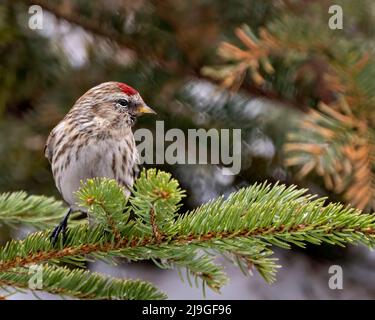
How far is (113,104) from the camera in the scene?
255 centimetres

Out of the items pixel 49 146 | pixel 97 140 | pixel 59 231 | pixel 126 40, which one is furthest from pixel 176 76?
pixel 59 231

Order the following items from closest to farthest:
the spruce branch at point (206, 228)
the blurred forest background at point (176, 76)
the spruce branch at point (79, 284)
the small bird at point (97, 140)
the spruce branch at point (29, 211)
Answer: the spruce branch at point (206, 228), the spruce branch at point (79, 284), the spruce branch at point (29, 211), the small bird at point (97, 140), the blurred forest background at point (176, 76)

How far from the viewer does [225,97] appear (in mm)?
2578

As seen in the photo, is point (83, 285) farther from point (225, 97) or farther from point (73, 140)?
point (225, 97)

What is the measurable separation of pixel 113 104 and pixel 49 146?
262mm

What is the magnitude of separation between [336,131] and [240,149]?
0.56 m

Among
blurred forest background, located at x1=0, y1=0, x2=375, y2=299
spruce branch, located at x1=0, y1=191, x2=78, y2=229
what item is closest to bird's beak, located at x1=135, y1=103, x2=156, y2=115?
blurred forest background, located at x1=0, y1=0, x2=375, y2=299

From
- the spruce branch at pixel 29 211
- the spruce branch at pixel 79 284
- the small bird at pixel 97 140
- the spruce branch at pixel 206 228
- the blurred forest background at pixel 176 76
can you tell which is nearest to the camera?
the spruce branch at pixel 206 228

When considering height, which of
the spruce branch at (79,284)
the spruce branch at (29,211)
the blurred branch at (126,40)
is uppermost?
the blurred branch at (126,40)

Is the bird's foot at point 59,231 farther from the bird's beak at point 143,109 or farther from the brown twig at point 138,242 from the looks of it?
the bird's beak at point 143,109

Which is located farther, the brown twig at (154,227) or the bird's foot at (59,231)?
the bird's foot at (59,231)

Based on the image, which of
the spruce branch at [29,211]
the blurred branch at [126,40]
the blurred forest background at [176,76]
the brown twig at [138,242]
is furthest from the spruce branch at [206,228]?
the blurred branch at [126,40]

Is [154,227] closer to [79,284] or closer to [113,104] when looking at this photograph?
[79,284]

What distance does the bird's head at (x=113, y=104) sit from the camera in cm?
249
